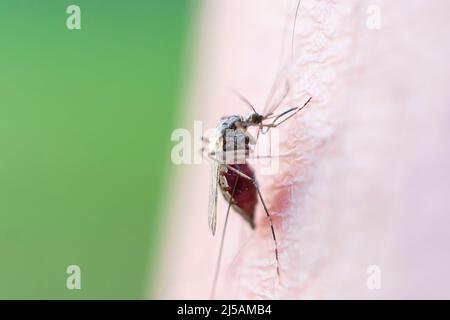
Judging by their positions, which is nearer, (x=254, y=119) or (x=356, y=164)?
(x=356, y=164)

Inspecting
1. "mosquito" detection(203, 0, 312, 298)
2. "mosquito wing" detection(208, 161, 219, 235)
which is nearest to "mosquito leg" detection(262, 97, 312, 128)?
"mosquito" detection(203, 0, 312, 298)

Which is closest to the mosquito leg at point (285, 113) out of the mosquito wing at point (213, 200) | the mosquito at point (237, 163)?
the mosquito at point (237, 163)

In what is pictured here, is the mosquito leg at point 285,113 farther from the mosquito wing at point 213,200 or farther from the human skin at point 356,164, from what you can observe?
the mosquito wing at point 213,200

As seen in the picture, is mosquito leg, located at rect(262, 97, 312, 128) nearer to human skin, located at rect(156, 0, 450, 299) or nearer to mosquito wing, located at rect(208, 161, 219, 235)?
human skin, located at rect(156, 0, 450, 299)

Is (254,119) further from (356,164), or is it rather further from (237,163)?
(356,164)

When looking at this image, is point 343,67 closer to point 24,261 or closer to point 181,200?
point 181,200

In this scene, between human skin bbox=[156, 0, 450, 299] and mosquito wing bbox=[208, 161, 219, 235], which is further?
mosquito wing bbox=[208, 161, 219, 235]

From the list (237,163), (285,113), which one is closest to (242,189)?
(237,163)
